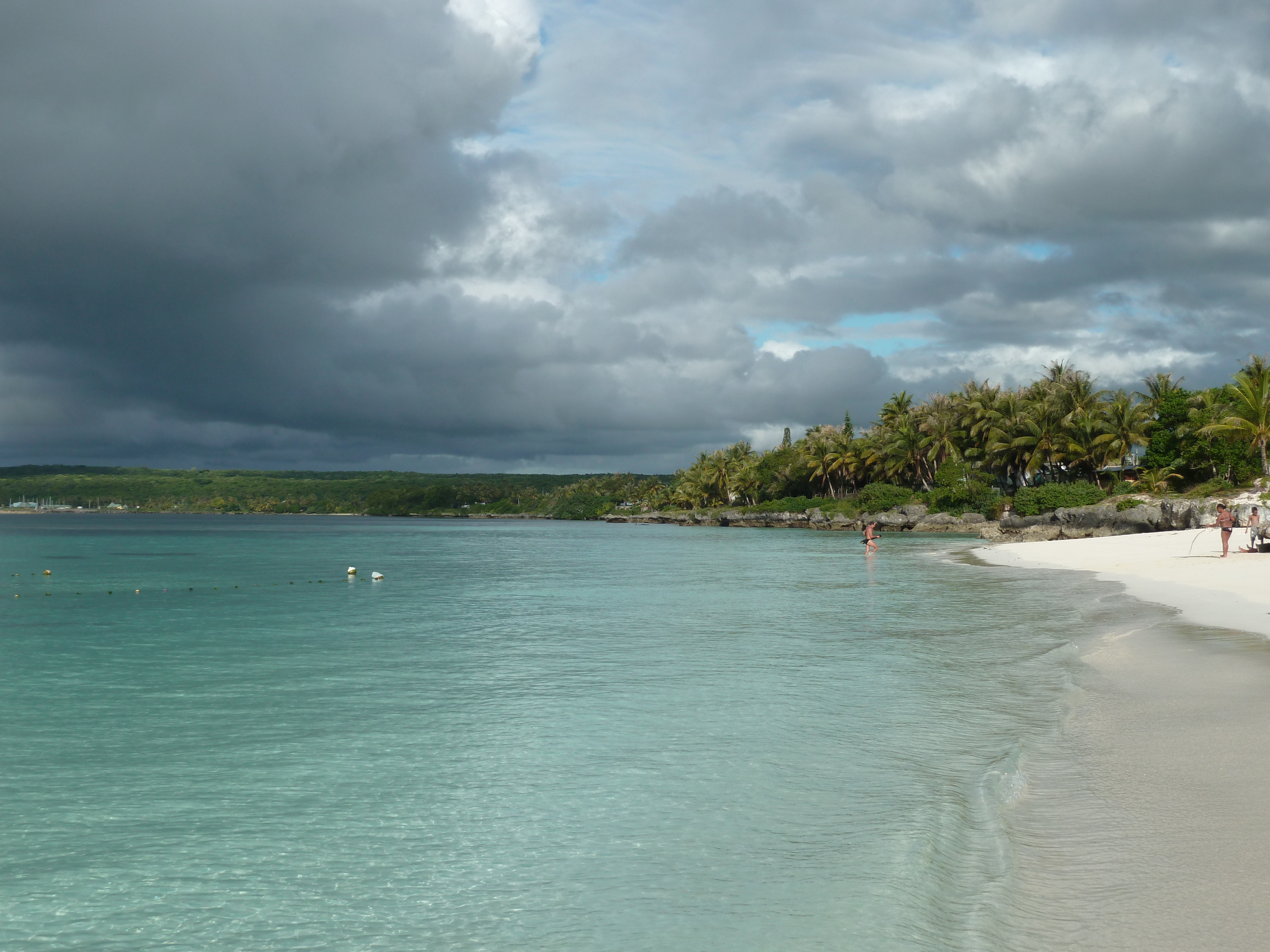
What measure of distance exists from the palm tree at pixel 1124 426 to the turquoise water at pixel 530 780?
50.8 meters

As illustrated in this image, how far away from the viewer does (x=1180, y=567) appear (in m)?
27.2

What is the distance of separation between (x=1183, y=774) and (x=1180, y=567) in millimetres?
23864

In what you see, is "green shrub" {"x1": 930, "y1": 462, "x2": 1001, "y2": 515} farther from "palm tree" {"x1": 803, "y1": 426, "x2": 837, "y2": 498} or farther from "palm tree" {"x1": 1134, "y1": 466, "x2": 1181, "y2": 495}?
"palm tree" {"x1": 1134, "y1": 466, "x2": 1181, "y2": 495}

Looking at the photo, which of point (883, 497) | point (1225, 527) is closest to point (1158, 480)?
point (1225, 527)

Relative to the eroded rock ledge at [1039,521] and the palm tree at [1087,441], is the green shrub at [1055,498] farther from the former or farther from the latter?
the palm tree at [1087,441]

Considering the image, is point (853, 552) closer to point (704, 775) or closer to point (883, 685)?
point (883, 685)

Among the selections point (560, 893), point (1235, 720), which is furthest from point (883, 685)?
point (560, 893)

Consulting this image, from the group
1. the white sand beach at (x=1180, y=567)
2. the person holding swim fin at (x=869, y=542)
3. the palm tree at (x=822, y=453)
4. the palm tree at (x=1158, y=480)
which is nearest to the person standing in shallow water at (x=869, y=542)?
the person holding swim fin at (x=869, y=542)

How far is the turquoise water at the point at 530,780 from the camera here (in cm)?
517

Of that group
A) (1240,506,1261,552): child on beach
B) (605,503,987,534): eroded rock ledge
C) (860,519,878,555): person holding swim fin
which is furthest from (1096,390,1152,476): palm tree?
(1240,506,1261,552): child on beach

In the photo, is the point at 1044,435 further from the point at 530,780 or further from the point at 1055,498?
the point at 530,780

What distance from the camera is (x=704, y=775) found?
26.2ft

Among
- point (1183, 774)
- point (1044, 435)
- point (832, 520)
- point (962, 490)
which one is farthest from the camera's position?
point (832, 520)

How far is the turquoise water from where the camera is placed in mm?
5172
